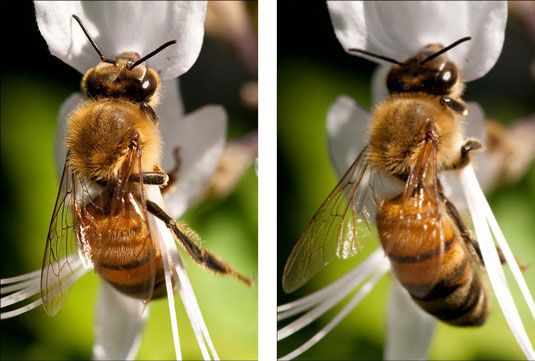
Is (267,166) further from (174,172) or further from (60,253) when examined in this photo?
(60,253)

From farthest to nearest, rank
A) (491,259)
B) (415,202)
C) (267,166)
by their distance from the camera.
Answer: (267,166) < (491,259) < (415,202)

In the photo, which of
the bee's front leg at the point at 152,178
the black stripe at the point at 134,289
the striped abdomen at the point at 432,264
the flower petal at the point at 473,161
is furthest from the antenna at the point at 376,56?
the black stripe at the point at 134,289

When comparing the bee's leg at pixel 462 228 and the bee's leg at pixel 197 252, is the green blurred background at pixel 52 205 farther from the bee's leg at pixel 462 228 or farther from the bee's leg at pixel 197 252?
the bee's leg at pixel 462 228

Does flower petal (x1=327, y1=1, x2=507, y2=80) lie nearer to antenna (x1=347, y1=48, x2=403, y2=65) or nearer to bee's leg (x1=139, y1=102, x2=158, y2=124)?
antenna (x1=347, y1=48, x2=403, y2=65)

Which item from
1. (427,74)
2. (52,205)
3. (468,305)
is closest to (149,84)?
(52,205)

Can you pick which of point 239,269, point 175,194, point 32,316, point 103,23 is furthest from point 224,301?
point 103,23

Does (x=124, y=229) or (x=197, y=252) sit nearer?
(x=124, y=229)

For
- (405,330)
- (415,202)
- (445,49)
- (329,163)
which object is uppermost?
(445,49)
